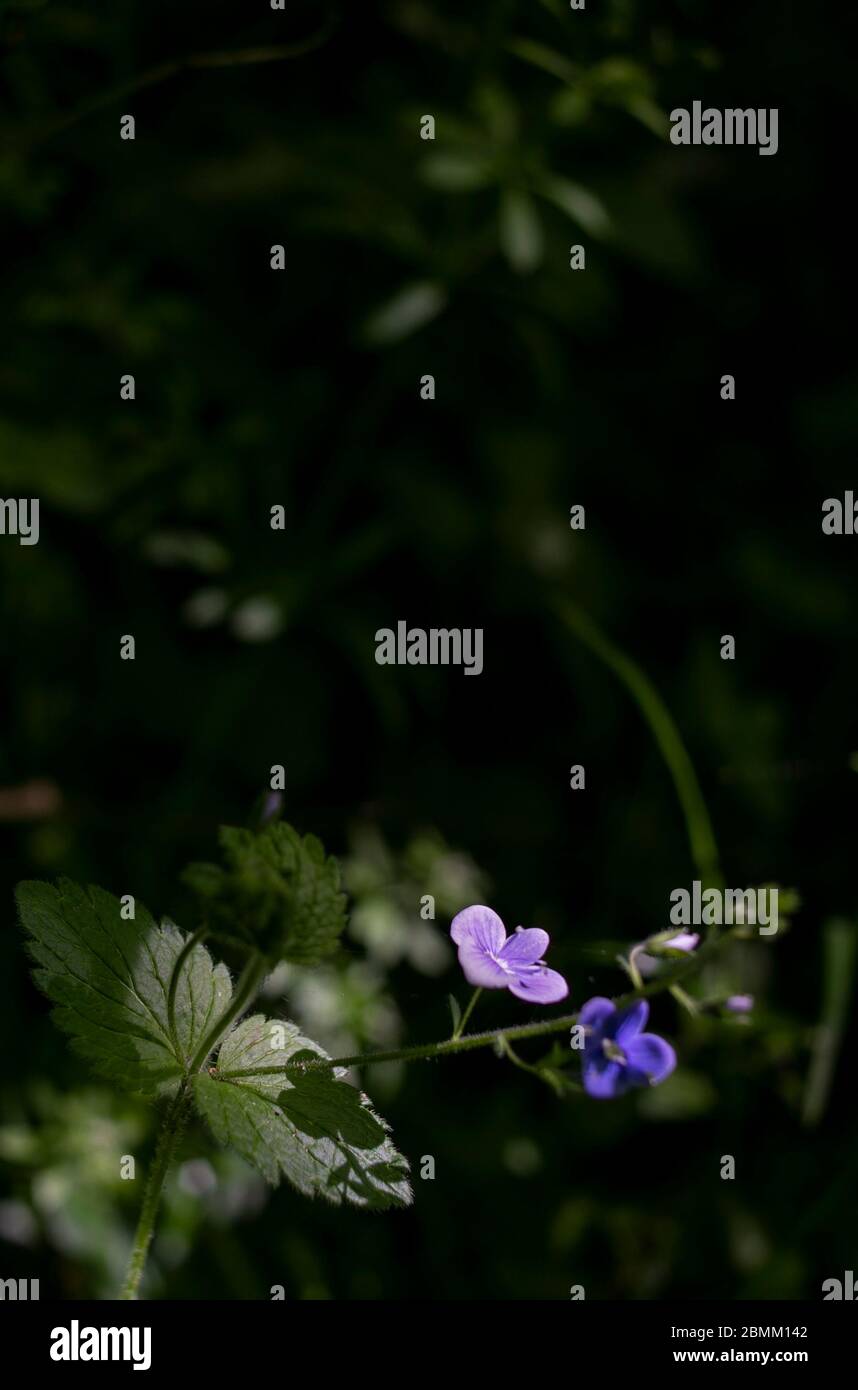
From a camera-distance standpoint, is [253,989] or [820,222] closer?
[253,989]

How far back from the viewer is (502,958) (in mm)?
1701

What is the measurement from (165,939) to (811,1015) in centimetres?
228

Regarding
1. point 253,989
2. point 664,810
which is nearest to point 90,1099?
point 253,989

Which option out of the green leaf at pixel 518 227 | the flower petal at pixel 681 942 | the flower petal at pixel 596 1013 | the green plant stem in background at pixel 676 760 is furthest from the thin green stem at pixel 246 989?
the green leaf at pixel 518 227

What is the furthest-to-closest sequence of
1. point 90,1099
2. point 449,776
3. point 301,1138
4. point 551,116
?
point 449,776, point 551,116, point 90,1099, point 301,1138

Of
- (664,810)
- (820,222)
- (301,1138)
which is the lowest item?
(301,1138)

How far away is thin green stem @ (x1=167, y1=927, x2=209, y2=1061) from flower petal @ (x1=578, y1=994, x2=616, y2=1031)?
0.47 meters

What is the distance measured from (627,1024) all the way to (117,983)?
0.69 meters

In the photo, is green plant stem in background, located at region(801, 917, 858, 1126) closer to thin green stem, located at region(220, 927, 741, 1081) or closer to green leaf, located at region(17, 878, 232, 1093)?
thin green stem, located at region(220, 927, 741, 1081)

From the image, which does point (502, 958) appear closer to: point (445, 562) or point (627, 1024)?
point (627, 1024)

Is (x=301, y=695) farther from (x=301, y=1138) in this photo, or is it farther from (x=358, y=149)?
(x=301, y=1138)

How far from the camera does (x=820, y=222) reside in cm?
403

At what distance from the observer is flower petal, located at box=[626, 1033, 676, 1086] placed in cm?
153

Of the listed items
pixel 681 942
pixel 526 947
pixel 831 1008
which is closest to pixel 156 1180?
pixel 526 947
